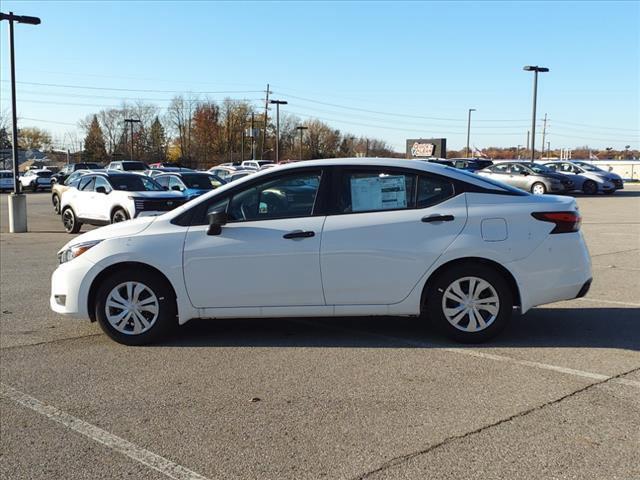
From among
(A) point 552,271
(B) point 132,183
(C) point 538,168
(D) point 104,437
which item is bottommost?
(D) point 104,437

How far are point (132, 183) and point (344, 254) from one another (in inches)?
498

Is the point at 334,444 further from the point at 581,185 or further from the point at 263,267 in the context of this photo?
the point at 581,185

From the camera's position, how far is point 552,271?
5688 mm

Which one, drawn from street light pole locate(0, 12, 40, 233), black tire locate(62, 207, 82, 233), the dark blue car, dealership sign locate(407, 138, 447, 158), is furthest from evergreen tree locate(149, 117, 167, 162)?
black tire locate(62, 207, 82, 233)

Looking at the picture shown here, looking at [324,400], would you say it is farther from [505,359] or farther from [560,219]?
[560,219]

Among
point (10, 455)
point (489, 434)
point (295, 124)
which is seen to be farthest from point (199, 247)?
point (295, 124)

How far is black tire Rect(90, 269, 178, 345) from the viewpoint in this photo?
19.2ft

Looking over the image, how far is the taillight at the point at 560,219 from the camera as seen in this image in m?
5.69

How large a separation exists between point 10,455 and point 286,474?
1.60m

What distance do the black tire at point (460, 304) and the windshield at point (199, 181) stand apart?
15370 millimetres

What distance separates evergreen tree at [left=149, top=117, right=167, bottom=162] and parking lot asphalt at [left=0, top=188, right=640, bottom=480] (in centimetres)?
9644

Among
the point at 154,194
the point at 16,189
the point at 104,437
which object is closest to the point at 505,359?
the point at 104,437

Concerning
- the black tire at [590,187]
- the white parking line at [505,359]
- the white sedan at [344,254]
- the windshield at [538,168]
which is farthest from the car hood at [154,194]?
the black tire at [590,187]

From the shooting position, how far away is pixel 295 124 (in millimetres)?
108688
